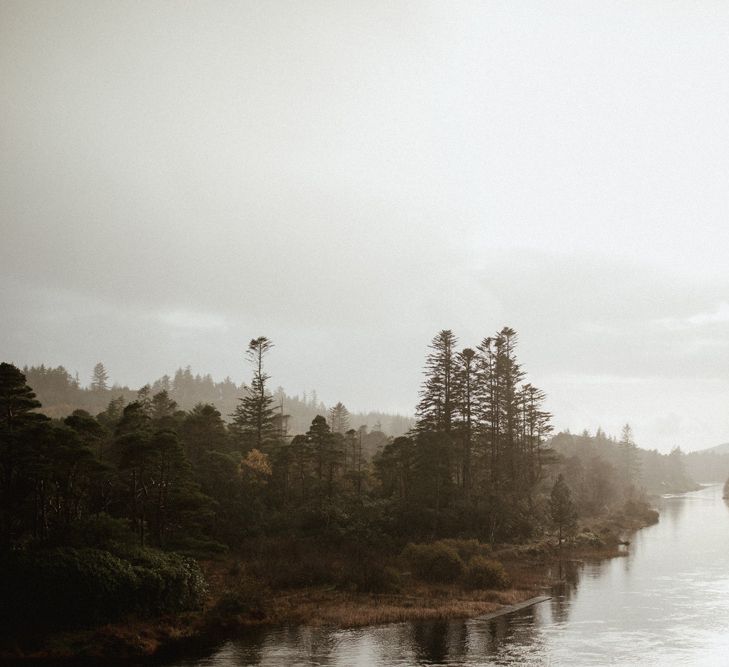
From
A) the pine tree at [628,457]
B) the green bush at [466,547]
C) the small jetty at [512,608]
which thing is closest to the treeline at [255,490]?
the green bush at [466,547]

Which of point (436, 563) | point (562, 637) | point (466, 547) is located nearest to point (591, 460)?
point (466, 547)

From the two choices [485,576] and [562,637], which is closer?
[562,637]

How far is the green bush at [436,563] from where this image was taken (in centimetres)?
5256

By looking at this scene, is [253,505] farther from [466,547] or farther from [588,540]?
[588,540]

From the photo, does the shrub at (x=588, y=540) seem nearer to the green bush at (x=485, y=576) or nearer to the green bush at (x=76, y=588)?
the green bush at (x=485, y=576)

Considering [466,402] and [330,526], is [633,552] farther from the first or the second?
[330,526]

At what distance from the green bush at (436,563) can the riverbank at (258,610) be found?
1236 millimetres

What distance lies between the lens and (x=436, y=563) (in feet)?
176

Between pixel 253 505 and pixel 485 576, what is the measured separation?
26.3 metres

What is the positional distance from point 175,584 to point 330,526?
27.6 meters

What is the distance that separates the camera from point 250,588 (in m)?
45.2

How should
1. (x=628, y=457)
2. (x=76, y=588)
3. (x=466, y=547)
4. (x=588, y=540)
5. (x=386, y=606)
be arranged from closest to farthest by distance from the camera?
(x=76, y=588) < (x=386, y=606) < (x=466, y=547) < (x=588, y=540) < (x=628, y=457)

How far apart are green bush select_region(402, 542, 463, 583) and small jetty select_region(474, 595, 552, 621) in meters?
7.06

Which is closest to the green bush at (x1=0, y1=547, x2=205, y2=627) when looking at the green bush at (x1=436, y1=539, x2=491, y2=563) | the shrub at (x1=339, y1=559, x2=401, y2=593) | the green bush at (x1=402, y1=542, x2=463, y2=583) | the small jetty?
the shrub at (x1=339, y1=559, x2=401, y2=593)
